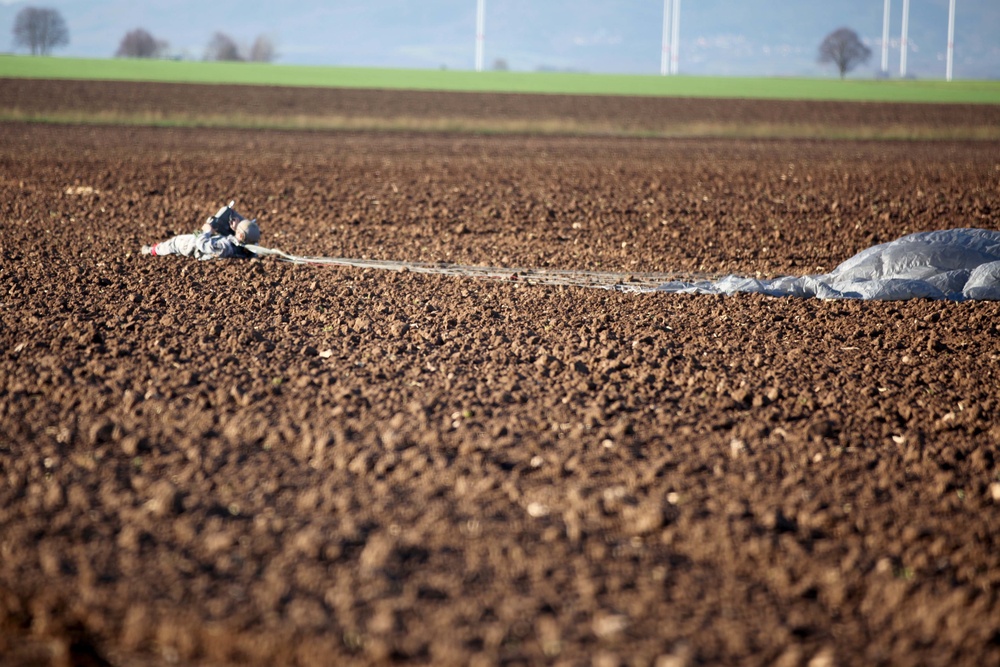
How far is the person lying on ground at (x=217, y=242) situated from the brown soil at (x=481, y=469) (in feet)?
0.84

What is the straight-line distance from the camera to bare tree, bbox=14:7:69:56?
116m

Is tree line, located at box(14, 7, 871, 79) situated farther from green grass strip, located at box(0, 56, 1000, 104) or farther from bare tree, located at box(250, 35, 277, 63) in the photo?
green grass strip, located at box(0, 56, 1000, 104)

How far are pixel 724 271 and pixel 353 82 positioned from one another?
2069 inches

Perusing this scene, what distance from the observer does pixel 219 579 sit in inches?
145

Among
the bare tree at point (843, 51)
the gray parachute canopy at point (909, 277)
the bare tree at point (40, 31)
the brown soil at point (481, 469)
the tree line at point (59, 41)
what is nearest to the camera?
the brown soil at point (481, 469)

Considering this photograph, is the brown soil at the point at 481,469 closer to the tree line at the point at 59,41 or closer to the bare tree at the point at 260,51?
the tree line at the point at 59,41

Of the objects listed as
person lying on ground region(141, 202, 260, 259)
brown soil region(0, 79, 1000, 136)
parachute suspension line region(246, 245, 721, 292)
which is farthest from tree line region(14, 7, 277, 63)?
parachute suspension line region(246, 245, 721, 292)

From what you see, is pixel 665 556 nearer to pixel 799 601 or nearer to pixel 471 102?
pixel 799 601

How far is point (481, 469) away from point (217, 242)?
6.22 m

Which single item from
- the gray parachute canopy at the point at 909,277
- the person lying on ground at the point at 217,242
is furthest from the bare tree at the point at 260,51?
the gray parachute canopy at the point at 909,277

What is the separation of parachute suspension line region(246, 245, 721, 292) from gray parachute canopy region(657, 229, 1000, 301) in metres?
0.45

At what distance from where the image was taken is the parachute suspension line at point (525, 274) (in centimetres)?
941

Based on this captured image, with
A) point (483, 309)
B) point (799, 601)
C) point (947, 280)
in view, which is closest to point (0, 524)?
point (799, 601)

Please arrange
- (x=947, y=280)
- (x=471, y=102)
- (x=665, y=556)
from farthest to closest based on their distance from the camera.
Answer: (x=471, y=102)
(x=947, y=280)
(x=665, y=556)
